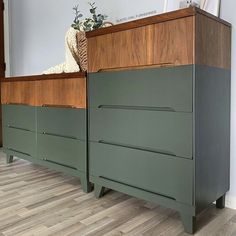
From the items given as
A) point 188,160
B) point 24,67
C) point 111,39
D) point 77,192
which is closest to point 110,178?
point 77,192

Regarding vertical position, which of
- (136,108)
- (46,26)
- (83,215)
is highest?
(46,26)

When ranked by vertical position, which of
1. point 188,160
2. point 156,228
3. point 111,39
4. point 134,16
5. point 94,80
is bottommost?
point 156,228

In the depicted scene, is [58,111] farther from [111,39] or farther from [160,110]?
A: [160,110]

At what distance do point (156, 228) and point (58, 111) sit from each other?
1.10 meters

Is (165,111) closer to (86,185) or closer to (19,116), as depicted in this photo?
(86,185)

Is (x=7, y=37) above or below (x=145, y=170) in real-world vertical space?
above

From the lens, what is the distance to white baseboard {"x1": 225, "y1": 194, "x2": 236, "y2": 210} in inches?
64.4

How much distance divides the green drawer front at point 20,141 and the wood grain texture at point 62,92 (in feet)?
1.10

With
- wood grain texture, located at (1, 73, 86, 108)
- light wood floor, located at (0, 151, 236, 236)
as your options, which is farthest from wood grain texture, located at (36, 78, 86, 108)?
light wood floor, located at (0, 151, 236, 236)

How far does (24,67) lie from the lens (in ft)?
11.2

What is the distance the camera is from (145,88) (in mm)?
1453

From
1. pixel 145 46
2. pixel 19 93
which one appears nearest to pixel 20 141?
pixel 19 93

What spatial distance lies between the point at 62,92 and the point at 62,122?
0.22 m

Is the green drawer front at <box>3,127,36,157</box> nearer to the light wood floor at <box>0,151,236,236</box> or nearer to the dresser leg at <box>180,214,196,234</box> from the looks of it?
the light wood floor at <box>0,151,236,236</box>
